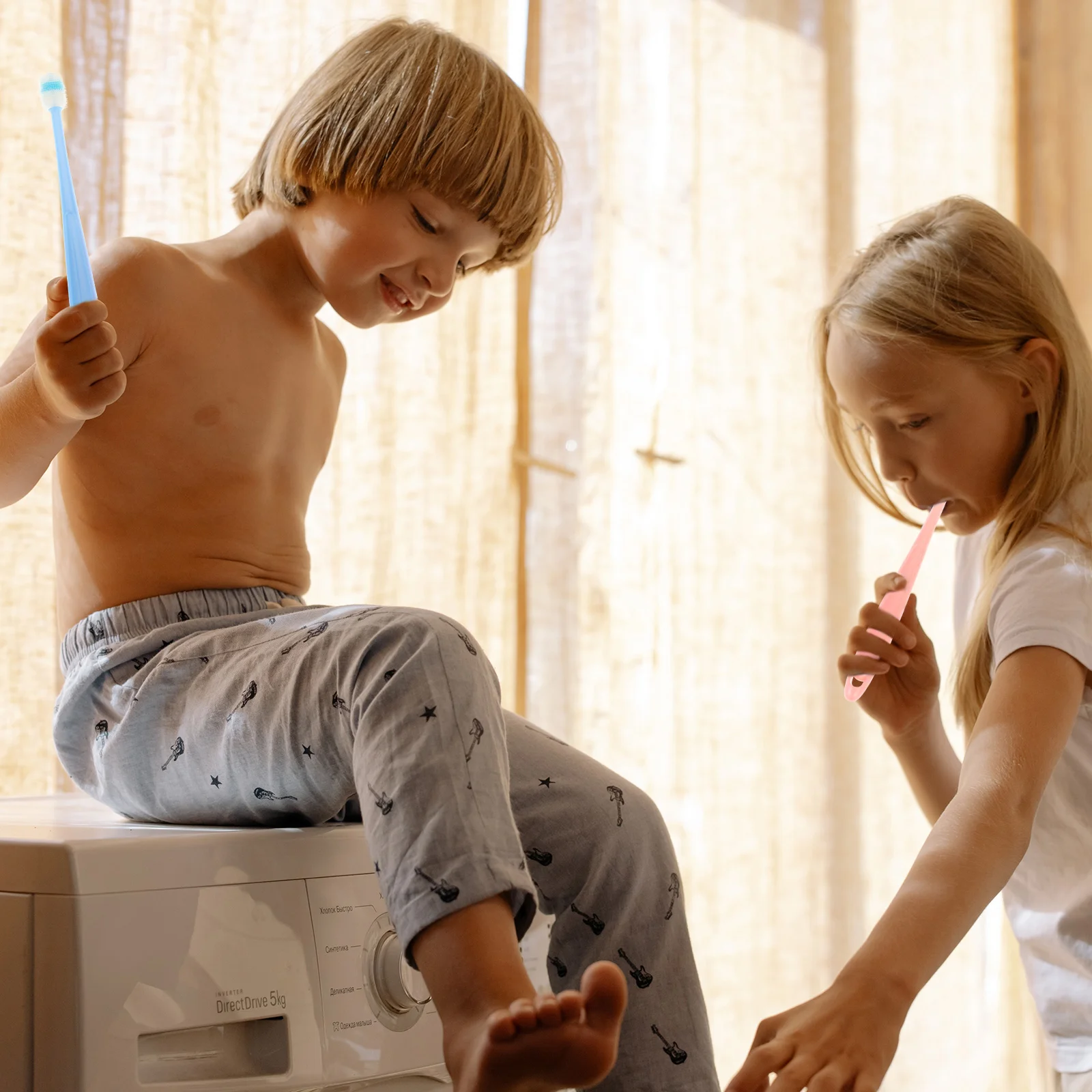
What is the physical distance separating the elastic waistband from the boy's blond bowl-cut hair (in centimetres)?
27

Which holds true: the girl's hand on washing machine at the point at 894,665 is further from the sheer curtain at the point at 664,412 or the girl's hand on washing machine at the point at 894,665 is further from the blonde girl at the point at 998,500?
the sheer curtain at the point at 664,412

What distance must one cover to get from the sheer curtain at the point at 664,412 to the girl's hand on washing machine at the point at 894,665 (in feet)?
1.18

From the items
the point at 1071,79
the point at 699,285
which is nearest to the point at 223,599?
the point at 699,285

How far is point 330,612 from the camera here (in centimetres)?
64

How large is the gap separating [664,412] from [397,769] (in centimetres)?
89

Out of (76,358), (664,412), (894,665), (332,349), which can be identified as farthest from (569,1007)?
(664,412)

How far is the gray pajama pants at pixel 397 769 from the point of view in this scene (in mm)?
503

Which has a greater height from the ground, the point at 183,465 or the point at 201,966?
the point at 183,465

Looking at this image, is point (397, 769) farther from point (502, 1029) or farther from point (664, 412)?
point (664, 412)

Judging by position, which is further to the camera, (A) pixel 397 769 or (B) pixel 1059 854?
(B) pixel 1059 854

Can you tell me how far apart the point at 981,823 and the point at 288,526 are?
46cm

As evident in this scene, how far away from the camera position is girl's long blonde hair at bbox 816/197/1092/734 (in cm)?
85

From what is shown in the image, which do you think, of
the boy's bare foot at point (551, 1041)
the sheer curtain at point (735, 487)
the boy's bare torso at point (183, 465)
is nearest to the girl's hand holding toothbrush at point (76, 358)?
the boy's bare torso at point (183, 465)

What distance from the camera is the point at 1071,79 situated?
6.29 feet
